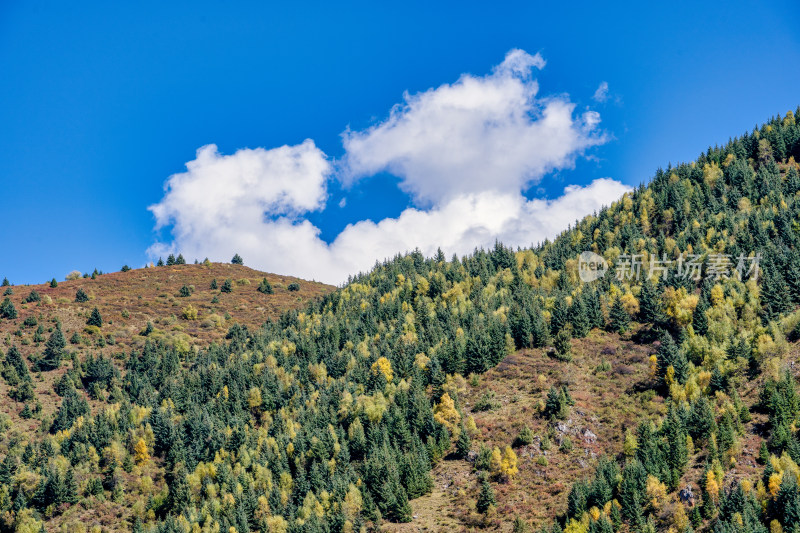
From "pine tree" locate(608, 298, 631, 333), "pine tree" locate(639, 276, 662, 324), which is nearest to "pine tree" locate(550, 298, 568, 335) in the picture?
"pine tree" locate(608, 298, 631, 333)

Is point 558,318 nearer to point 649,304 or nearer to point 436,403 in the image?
point 649,304

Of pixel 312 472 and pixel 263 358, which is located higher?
pixel 263 358

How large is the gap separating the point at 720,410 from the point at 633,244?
8385cm

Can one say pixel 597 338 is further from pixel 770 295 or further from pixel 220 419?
pixel 220 419

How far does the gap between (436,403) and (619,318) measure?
Answer: 46862mm

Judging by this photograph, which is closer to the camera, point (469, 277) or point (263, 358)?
point (263, 358)

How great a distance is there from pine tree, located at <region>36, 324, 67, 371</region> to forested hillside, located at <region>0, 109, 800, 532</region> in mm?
856

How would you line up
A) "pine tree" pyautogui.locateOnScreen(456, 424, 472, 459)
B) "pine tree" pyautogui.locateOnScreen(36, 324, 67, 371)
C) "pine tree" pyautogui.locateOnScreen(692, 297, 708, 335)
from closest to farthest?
"pine tree" pyautogui.locateOnScreen(456, 424, 472, 459), "pine tree" pyautogui.locateOnScreen(692, 297, 708, 335), "pine tree" pyautogui.locateOnScreen(36, 324, 67, 371)

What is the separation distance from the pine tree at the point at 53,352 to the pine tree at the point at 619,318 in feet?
452

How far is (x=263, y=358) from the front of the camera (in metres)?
166

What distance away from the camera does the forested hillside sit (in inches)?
3625

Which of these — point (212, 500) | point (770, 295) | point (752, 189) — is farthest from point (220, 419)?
point (752, 189)

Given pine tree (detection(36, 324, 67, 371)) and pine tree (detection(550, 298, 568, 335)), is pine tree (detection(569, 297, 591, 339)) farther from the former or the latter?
pine tree (detection(36, 324, 67, 371))

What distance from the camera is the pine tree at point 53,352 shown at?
554ft
